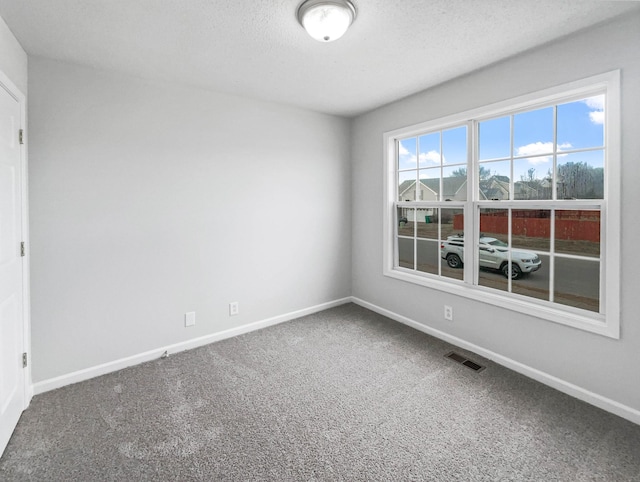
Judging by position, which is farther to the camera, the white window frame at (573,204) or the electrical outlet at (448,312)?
the electrical outlet at (448,312)

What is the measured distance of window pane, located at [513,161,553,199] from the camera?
246cm

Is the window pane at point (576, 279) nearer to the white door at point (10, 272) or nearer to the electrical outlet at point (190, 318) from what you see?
the electrical outlet at point (190, 318)

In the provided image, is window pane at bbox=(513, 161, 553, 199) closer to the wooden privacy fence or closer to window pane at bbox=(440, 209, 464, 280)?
the wooden privacy fence

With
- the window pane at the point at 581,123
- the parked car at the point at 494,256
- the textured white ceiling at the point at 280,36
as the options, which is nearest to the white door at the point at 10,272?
the textured white ceiling at the point at 280,36

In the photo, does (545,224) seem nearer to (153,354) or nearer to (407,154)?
(407,154)

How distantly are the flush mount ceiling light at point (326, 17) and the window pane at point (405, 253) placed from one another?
2.31m

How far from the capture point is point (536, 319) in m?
2.46

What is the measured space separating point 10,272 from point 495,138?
374 cm

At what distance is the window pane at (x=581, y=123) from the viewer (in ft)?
7.23

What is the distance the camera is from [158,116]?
2.79 m

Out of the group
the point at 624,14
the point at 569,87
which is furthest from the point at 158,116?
the point at 624,14

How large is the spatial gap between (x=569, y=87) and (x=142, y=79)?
10.9ft

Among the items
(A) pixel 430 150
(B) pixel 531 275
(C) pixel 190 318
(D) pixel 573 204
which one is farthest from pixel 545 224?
(C) pixel 190 318

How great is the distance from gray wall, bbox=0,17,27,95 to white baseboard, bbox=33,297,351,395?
212cm
